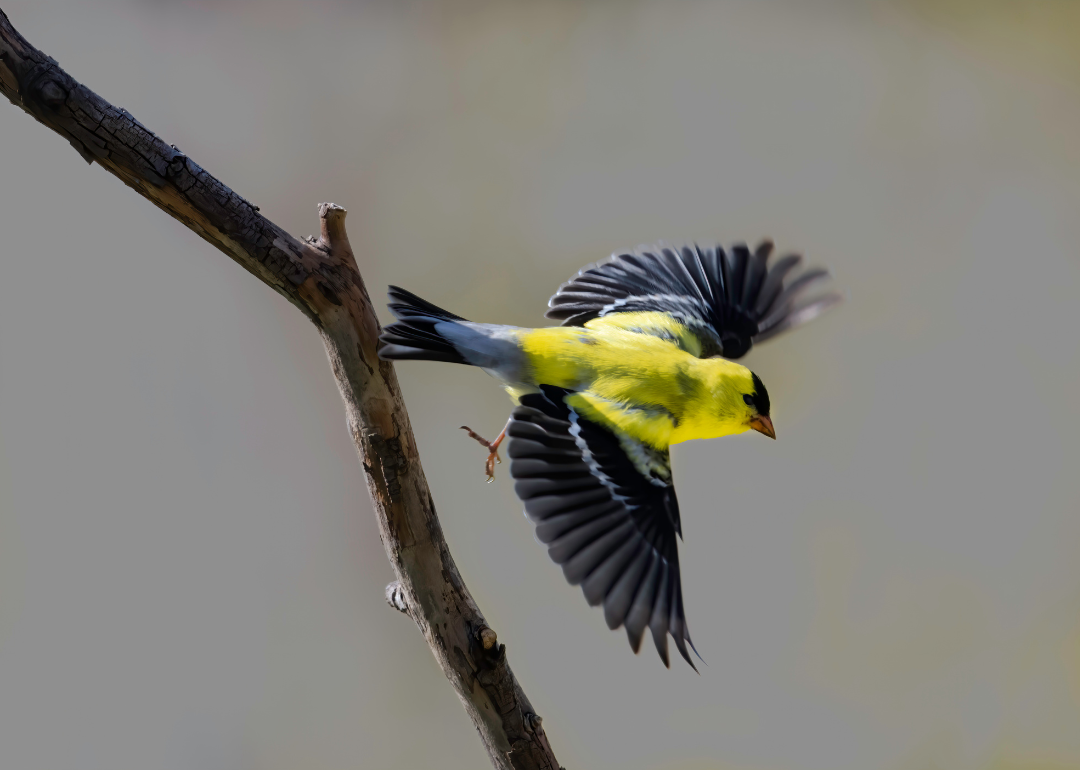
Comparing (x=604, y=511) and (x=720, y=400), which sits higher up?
(x=720, y=400)

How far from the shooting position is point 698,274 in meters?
2.37

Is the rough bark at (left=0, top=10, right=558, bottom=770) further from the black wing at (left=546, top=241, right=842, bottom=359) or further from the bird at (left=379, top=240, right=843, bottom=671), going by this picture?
the black wing at (left=546, top=241, right=842, bottom=359)

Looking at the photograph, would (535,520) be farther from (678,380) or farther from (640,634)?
(678,380)

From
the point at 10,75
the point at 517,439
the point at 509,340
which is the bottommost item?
the point at 517,439

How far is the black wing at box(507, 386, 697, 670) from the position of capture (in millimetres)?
1509

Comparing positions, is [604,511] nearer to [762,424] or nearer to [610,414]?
[610,414]

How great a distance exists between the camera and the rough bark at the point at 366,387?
137 cm

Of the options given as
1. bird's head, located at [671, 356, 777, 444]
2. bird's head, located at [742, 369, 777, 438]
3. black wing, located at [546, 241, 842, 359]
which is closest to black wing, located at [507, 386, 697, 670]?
bird's head, located at [671, 356, 777, 444]

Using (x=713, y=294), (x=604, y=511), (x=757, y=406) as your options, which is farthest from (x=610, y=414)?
(x=713, y=294)

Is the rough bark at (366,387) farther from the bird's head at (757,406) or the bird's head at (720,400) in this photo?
the bird's head at (757,406)

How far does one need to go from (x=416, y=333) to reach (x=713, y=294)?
1.06 meters

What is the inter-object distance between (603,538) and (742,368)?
550mm

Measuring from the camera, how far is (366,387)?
4.95ft

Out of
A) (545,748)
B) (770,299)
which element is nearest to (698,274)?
(770,299)
